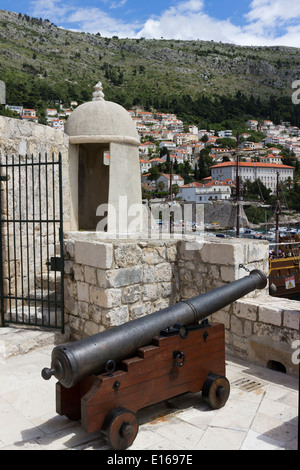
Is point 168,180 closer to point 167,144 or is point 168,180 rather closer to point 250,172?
point 250,172

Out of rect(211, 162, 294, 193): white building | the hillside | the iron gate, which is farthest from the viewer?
the hillside

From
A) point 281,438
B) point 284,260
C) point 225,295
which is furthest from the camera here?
point 284,260

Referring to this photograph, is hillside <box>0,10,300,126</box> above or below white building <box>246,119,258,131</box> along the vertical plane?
above

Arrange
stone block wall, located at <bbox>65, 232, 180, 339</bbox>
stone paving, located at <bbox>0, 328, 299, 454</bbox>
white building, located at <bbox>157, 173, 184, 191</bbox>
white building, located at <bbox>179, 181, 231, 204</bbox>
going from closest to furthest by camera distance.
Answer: stone paving, located at <bbox>0, 328, 299, 454</bbox>
stone block wall, located at <bbox>65, 232, 180, 339</bbox>
white building, located at <bbox>179, 181, 231, 204</bbox>
white building, located at <bbox>157, 173, 184, 191</bbox>

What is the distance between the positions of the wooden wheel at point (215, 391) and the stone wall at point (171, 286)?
1008 millimetres

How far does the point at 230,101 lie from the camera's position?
128m

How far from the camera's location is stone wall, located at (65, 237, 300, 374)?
3.99m

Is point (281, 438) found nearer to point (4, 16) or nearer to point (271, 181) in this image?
point (271, 181)

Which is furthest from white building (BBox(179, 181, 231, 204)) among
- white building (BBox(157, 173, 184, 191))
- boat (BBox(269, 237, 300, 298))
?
boat (BBox(269, 237, 300, 298))

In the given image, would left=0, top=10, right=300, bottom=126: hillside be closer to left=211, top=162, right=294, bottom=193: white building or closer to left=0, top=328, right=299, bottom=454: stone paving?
left=211, top=162, right=294, bottom=193: white building

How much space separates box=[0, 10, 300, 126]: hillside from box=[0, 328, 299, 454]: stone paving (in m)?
85.6

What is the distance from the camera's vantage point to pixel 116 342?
8.65 feet
